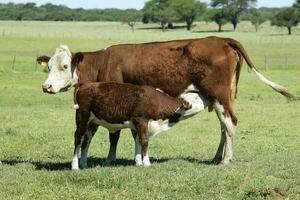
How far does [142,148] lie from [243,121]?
10.5 metres

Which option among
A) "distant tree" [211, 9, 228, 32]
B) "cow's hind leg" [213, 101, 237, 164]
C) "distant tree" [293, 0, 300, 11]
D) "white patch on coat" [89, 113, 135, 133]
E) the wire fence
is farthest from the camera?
"distant tree" [211, 9, 228, 32]

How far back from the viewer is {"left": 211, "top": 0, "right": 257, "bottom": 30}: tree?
14125cm

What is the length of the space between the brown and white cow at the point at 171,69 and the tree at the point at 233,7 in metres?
130

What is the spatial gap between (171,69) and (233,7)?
136 m

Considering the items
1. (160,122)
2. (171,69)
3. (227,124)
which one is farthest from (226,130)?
(171,69)

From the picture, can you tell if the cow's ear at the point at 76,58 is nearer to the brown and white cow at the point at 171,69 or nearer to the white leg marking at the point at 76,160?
the brown and white cow at the point at 171,69

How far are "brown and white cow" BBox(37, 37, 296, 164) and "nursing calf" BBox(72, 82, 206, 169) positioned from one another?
448 millimetres

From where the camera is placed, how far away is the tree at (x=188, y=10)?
497 feet

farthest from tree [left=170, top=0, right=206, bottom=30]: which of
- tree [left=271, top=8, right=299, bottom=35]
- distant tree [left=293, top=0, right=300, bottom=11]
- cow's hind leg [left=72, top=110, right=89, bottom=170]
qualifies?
cow's hind leg [left=72, top=110, right=89, bottom=170]

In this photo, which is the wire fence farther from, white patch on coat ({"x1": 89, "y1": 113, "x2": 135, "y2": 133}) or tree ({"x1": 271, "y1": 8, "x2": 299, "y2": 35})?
tree ({"x1": 271, "y1": 8, "x2": 299, "y2": 35})

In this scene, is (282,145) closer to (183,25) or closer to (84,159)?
(84,159)

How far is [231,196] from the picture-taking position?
8.29 meters

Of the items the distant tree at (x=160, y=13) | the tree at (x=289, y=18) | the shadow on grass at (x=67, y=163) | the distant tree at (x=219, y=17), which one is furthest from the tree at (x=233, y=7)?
the shadow on grass at (x=67, y=163)

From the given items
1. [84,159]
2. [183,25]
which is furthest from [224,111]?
[183,25]
